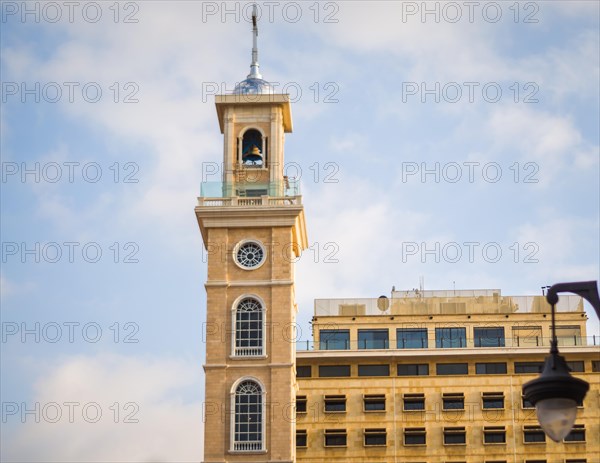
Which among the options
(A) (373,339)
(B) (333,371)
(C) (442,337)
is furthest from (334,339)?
(C) (442,337)

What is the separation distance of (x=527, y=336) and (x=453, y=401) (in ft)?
24.7

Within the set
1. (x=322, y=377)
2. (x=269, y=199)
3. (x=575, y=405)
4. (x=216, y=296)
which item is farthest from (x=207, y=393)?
(x=575, y=405)

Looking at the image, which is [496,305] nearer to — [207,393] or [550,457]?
[550,457]

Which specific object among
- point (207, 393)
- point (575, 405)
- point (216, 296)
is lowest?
point (575, 405)

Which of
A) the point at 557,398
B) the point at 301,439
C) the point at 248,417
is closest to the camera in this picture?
the point at 557,398

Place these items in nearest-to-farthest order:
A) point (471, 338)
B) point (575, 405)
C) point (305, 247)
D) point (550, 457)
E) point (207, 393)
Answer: point (575, 405), point (207, 393), point (305, 247), point (550, 457), point (471, 338)

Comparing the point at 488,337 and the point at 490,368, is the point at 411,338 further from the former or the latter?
the point at 490,368

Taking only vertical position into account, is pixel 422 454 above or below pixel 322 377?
below

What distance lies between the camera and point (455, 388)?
77125mm

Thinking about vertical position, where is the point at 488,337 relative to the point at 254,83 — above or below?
below

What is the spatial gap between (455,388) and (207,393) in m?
22.4

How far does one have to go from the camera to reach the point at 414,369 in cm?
7769

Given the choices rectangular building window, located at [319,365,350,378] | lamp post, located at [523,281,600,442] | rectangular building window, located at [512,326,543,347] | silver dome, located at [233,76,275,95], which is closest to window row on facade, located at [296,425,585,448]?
rectangular building window, located at [319,365,350,378]

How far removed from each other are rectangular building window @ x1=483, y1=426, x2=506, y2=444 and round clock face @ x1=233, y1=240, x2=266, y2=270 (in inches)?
872
